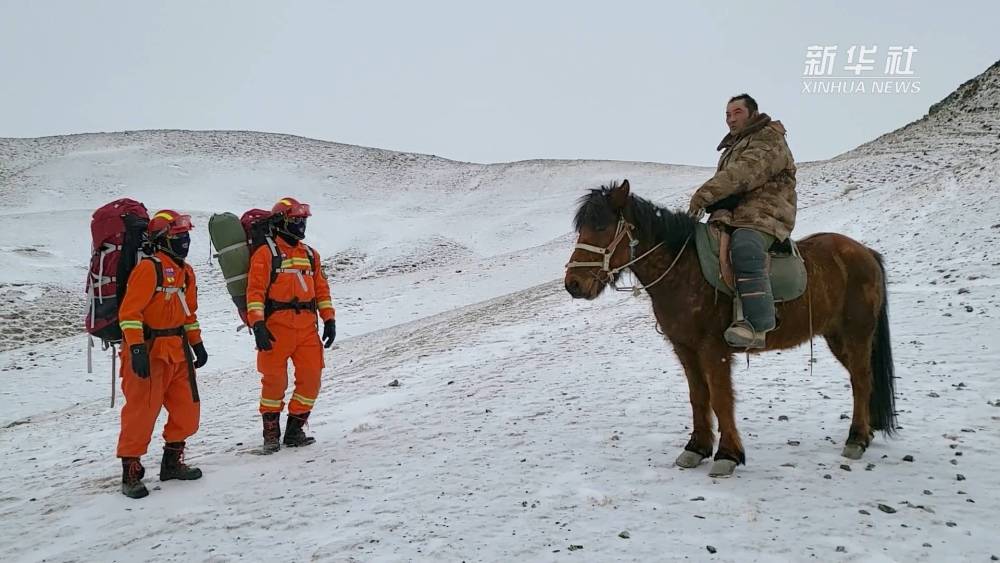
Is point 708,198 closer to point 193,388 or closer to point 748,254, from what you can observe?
point 748,254

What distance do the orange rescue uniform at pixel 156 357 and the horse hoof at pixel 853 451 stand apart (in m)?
5.51

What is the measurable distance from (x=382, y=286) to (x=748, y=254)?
18.9 m

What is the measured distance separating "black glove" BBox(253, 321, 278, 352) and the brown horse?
294 centimetres

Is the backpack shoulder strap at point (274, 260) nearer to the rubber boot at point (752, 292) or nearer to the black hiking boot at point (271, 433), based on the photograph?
the black hiking boot at point (271, 433)

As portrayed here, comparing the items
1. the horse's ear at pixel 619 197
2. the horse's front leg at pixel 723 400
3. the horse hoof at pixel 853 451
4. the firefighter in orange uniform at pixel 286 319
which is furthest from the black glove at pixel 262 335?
the horse hoof at pixel 853 451

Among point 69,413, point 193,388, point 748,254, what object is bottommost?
point 69,413

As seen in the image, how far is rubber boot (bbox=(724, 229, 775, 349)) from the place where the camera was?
466cm

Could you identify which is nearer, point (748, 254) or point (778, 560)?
point (778, 560)

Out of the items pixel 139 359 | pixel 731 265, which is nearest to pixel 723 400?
pixel 731 265

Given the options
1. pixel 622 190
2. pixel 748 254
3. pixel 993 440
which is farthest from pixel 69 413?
pixel 993 440

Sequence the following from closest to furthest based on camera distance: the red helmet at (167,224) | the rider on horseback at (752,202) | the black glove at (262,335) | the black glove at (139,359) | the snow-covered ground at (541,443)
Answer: the snow-covered ground at (541,443) < the rider on horseback at (752,202) < the black glove at (139,359) < the red helmet at (167,224) < the black glove at (262,335)

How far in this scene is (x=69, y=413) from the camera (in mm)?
10547

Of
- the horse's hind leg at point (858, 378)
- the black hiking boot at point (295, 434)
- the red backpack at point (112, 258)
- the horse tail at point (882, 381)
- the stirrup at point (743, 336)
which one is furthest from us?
the black hiking boot at point (295, 434)

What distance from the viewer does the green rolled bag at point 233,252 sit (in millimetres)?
6324
